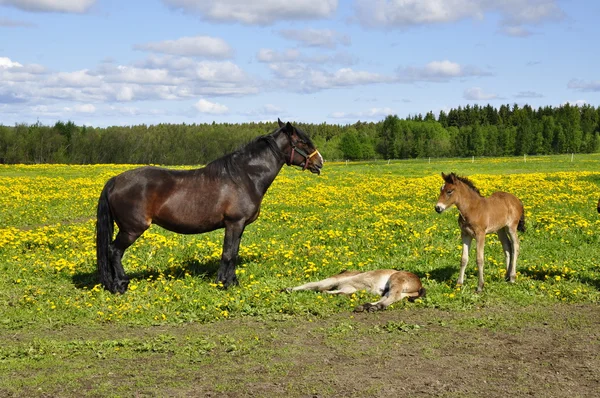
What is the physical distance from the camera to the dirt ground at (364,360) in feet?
20.8

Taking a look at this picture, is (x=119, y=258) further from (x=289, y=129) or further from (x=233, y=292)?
(x=289, y=129)

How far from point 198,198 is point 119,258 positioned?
5.71 ft

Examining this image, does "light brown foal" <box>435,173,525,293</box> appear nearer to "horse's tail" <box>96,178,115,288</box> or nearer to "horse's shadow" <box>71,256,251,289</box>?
"horse's shadow" <box>71,256,251,289</box>

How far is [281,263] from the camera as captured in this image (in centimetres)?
1271

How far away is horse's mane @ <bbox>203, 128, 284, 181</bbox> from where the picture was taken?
11.1 metres

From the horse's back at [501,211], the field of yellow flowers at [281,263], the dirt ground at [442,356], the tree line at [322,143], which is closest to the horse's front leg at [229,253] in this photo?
the field of yellow flowers at [281,263]

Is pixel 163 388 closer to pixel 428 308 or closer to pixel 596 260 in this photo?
pixel 428 308

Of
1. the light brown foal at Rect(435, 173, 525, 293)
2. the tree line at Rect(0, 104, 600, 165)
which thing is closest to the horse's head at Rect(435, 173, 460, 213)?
the light brown foal at Rect(435, 173, 525, 293)

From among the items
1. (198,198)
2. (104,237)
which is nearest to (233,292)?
(198,198)

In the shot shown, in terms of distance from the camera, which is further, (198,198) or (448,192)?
(198,198)

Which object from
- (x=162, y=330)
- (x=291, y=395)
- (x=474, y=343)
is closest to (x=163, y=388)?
(x=291, y=395)

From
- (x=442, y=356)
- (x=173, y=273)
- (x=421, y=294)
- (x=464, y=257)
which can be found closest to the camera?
(x=442, y=356)

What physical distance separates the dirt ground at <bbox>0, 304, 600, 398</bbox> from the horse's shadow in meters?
2.69

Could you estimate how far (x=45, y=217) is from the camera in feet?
68.1
